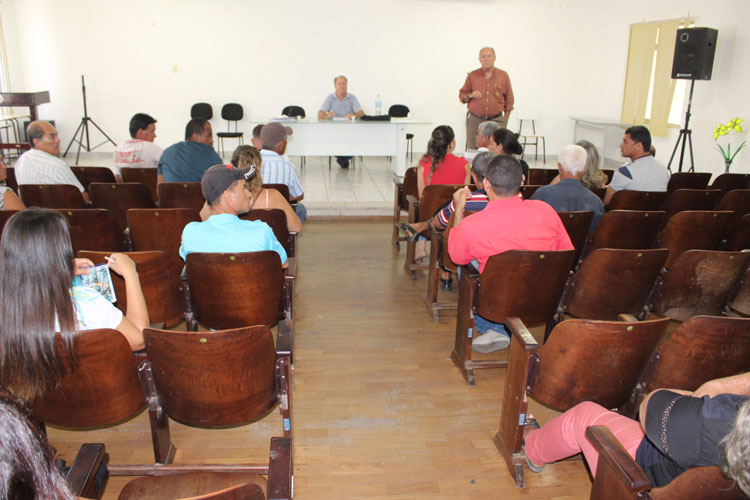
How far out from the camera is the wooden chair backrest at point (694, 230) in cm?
330

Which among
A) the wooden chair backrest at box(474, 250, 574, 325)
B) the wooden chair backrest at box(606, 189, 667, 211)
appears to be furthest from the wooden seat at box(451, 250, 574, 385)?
the wooden chair backrest at box(606, 189, 667, 211)

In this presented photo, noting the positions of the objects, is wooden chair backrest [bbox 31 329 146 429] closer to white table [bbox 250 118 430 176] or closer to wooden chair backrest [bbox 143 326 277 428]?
wooden chair backrest [bbox 143 326 277 428]

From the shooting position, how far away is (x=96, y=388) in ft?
5.86

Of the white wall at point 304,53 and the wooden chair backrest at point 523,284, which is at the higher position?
the white wall at point 304,53

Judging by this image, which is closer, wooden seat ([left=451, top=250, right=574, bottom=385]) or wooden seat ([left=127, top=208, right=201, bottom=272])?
wooden seat ([left=451, top=250, right=574, bottom=385])

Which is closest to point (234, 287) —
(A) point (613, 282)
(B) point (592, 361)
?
(B) point (592, 361)

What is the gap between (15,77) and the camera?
9000mm

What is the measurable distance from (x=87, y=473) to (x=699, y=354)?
1.90m

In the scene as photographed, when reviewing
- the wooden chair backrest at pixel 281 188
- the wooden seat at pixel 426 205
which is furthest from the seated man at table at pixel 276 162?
the wooden seat at pixel 426 205

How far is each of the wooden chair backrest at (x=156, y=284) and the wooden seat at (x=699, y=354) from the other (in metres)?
2.03

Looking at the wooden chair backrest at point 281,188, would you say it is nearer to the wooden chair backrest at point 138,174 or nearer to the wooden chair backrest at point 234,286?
the wooden chair backrest at point 138,174

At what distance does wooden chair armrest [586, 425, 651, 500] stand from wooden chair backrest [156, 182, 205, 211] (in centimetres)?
320

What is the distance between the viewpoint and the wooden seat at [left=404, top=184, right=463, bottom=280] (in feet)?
13.5

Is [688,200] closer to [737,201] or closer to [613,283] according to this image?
[737,201]
